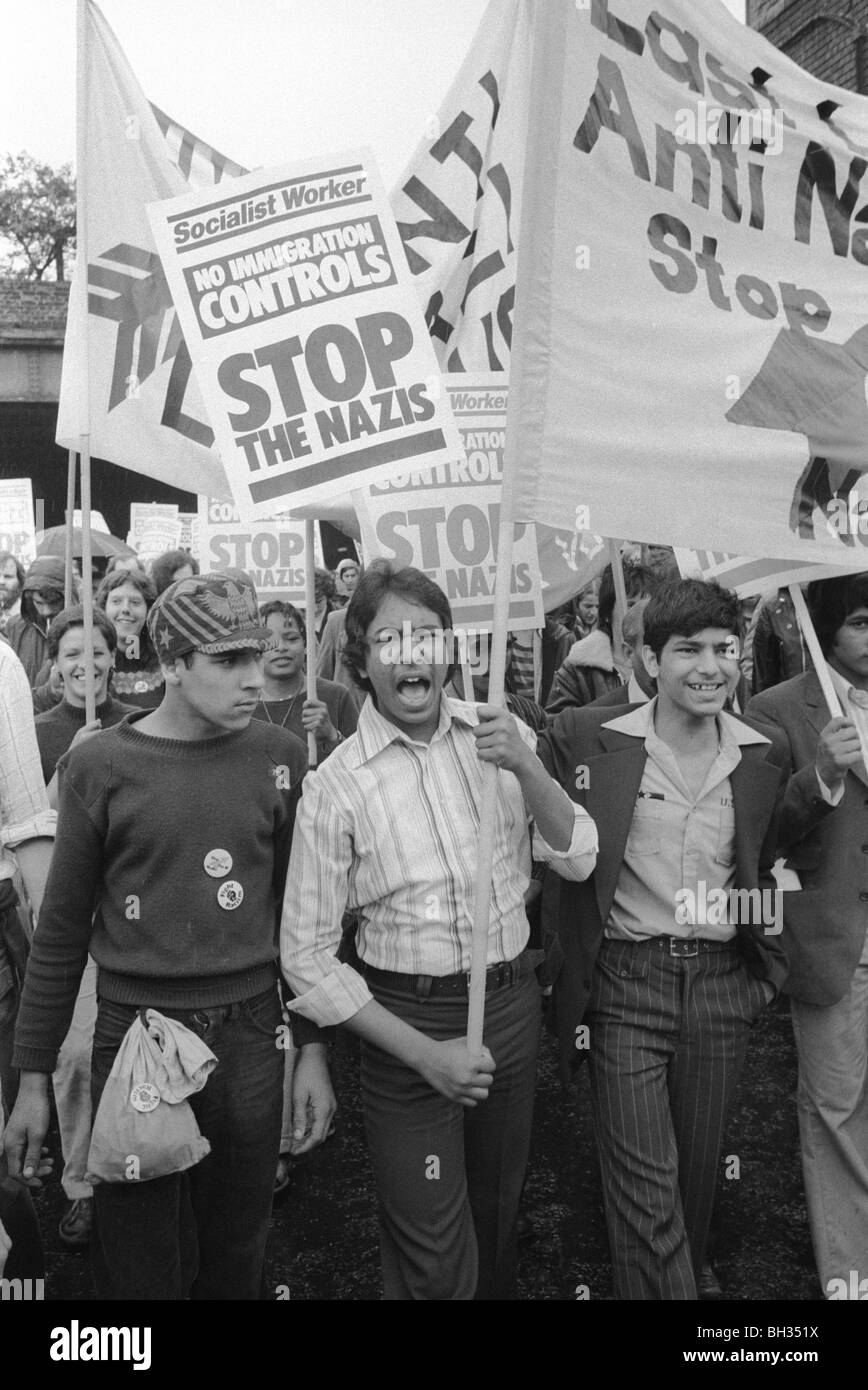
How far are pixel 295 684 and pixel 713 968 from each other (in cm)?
252

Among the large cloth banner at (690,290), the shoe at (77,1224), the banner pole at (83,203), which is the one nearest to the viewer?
the large cloth banner at (690,290)

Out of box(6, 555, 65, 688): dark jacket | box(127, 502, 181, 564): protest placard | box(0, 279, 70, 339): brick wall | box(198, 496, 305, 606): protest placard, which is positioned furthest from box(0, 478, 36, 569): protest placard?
Answer: box(0, 279, 70, 339): brick wall

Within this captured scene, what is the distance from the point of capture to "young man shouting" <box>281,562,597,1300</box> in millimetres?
2654

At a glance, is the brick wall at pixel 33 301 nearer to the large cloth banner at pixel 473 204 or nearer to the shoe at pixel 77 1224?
the large cloth banner at pixel 473 204

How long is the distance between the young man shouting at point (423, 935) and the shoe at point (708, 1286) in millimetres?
861

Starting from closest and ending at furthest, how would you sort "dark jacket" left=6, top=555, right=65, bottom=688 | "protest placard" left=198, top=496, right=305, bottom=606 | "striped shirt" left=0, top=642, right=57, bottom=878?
1. "striped shirt" left=0, top=642, right=57, bottom=878
2. "protest placard" left=198, top=496, right=305, bottom=606
3. "dark jacket" left=6, top=555, right=65, bottom=688

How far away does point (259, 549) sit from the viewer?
6.11m

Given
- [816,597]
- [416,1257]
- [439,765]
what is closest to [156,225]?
[439,765]

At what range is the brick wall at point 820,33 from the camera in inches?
457

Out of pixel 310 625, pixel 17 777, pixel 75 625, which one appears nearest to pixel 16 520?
pixel 75 625

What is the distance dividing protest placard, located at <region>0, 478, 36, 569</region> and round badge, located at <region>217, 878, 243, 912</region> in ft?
27.1

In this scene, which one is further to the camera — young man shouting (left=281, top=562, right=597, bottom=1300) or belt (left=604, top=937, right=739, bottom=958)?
belt (left=604, top=937, right=739, bottom=958)

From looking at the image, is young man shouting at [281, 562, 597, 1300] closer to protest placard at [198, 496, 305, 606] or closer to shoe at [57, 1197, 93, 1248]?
shoe at [57, 1197, 93, 1248]

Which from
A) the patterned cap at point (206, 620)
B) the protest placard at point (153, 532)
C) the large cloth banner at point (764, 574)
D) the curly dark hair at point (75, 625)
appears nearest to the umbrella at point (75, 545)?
the protest placard at point (153, 532)
